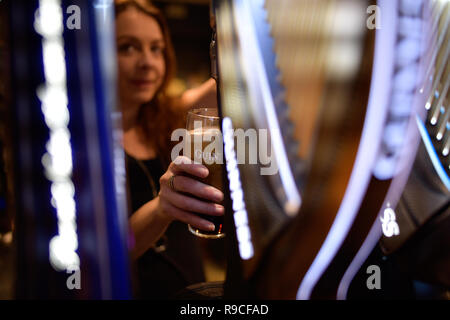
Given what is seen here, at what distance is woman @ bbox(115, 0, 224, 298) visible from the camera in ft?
2.97

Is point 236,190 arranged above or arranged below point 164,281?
above

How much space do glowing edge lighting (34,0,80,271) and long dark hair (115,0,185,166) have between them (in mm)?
594

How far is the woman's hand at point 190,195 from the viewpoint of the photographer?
57 centimetres

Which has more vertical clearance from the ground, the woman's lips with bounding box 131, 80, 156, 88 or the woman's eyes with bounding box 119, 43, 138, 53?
the woman's eyes with bounding box 119, 43, 138, 53

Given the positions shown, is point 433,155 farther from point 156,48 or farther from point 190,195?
point 156,48

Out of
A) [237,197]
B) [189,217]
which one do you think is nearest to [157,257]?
[189,217]

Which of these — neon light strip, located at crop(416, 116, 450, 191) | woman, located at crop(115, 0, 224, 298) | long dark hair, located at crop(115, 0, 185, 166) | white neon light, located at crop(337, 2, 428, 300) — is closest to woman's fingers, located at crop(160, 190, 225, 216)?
woman, located at crop(115, 0, 224, 298)

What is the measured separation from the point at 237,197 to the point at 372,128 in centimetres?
17

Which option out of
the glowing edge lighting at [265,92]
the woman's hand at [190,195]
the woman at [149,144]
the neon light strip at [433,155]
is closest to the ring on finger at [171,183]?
the woman's hand at [190,195]

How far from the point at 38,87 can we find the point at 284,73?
1.02 feet

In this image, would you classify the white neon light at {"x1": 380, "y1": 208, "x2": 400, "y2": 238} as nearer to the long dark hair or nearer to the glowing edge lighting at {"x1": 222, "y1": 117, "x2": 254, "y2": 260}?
the glowing edge lighting at {"x1": 222, "y1": 117, "x2": 254, "y2": 260}

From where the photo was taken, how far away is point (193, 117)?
0.60 metres

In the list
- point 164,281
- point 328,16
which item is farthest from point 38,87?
point 164,281
